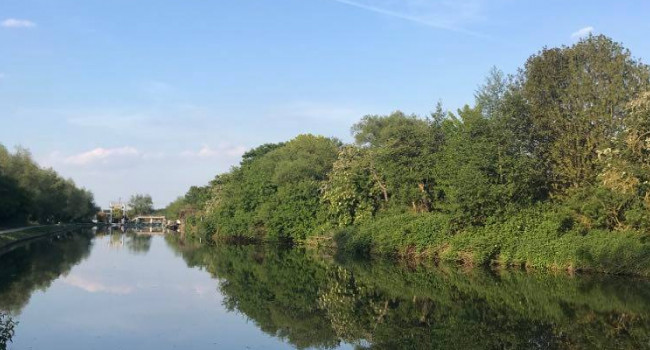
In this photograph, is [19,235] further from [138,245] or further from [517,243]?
[517,243]

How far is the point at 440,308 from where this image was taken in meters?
21.6

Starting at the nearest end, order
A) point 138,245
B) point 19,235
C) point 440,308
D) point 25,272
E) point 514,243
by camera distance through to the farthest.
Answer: point 440,308 → point 25,272 → point 514,243 → point 19,235 → point 138,245

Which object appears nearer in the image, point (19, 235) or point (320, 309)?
point (320, 309)

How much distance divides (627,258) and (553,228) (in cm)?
529

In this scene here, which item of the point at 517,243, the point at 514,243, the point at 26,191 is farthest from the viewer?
the point at 26,191

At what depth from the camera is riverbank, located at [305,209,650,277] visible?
3167 cm

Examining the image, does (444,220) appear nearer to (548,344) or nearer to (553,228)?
(553,228)

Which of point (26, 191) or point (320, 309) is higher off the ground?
point (26, 191)

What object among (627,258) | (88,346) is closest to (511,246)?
(627,258)

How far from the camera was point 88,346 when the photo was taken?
15.6m

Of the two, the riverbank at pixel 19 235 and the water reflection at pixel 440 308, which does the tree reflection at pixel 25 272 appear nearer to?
the riverbank at pixel 19 235

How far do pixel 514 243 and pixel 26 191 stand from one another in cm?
6707

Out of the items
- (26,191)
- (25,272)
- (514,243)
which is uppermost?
(26,191)

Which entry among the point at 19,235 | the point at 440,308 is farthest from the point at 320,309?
the point at 19,235
